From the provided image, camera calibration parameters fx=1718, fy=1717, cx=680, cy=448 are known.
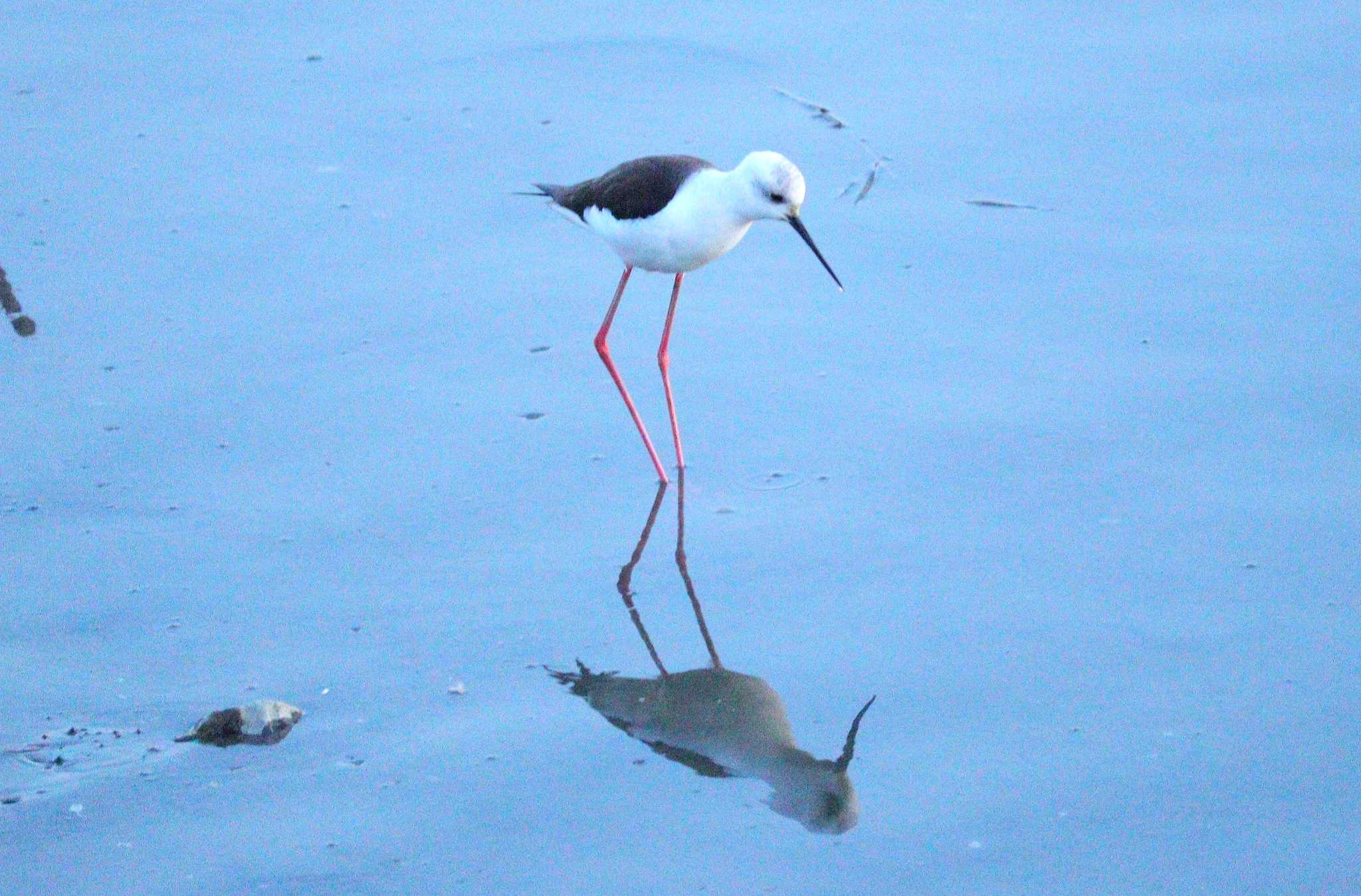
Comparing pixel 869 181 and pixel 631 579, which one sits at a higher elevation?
pixel 869 181

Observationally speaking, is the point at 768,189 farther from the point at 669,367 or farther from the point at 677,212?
the point at 669,367

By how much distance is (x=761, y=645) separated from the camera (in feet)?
13.6

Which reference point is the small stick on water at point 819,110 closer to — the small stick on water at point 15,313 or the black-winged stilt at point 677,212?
the black-winged stilt at point 677,212

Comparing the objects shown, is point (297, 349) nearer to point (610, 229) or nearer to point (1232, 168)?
point (610, 229)

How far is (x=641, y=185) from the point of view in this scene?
200 inches

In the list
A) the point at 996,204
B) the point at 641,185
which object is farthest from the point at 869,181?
the point at 641,185

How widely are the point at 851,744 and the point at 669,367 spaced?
1.97m

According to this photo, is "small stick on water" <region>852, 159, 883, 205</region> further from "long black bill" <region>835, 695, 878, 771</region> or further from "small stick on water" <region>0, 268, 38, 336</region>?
"small stick on water" <region>0, 268, 38, 336</region>

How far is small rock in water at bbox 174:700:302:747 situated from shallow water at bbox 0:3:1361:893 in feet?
0.25

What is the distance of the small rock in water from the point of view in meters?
3.78

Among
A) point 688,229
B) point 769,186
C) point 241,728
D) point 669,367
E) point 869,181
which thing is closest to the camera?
point 241,728

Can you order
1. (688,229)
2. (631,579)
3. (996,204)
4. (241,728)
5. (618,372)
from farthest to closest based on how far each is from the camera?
(996,204), (618,372), (688,229), (631,579), (241,728)

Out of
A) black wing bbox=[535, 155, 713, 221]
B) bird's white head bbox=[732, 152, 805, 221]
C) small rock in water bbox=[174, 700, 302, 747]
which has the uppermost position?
bird's white head bbox=[732, 152, 805, 221]

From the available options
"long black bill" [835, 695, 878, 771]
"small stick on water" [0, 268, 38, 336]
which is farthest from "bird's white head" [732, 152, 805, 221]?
"small stick on water" [0, 268, 38, 336]
